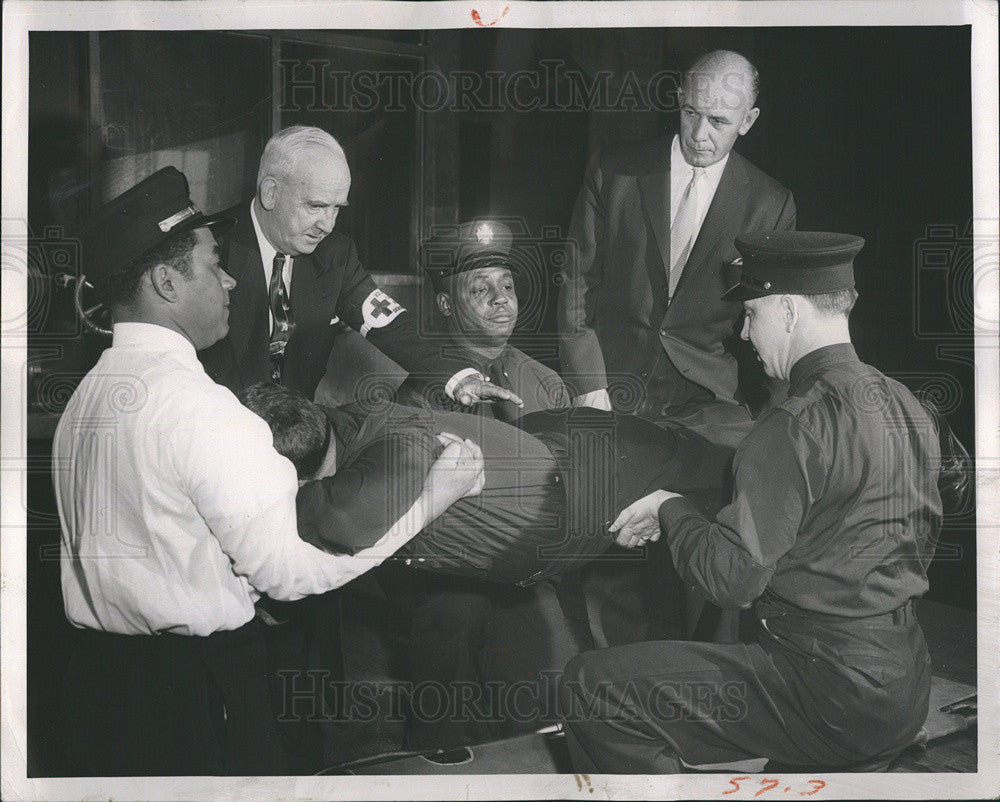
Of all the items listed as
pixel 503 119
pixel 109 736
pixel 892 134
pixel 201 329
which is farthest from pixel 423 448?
pixel 892 134

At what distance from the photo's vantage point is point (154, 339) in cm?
263

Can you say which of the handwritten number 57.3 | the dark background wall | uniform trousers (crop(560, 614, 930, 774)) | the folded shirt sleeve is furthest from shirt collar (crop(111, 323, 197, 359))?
the handwritten number 57.3

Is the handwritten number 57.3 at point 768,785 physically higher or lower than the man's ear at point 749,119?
lower

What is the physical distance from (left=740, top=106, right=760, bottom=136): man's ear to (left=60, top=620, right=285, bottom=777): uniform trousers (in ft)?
6.40

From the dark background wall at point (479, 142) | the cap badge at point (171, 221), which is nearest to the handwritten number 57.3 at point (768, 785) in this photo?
the dark background wall at point (479, 142)

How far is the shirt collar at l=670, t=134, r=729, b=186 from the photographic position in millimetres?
2672

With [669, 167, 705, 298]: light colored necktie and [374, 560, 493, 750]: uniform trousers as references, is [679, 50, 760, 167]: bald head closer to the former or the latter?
[669, 167, 705, 298]: light colored necktie

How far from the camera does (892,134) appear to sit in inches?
105

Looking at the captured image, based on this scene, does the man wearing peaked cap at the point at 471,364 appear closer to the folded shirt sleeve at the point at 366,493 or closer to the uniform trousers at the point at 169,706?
the folded shirt sleeve at the point at 366,493

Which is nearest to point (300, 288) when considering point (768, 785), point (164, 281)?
point (164, 281)

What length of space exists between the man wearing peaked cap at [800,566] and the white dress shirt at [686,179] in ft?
0.51

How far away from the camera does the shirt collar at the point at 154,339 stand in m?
2.63

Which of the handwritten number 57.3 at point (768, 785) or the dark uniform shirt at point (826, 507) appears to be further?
the handwritten number 57.3 at point (768, 785)

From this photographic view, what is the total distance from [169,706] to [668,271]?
1866 mm
